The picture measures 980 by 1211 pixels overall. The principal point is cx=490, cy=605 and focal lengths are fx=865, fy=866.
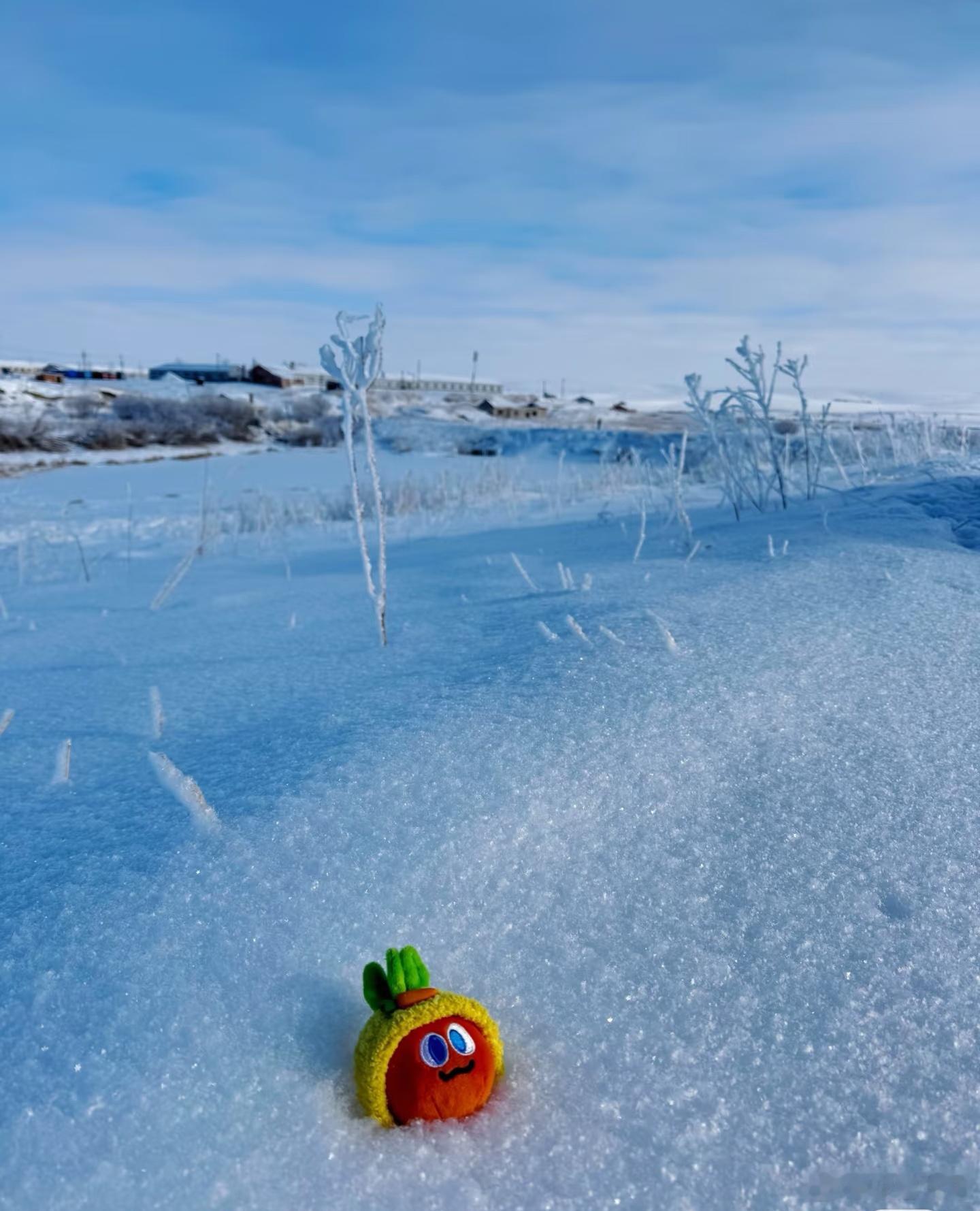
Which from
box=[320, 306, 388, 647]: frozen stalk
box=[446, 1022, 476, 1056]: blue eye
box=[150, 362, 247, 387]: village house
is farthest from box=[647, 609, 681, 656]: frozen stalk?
box=[150, 362, 247, 387]: village house

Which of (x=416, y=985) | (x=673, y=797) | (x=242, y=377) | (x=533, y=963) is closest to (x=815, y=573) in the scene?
(x=673, y=797)

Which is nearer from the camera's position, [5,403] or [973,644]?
[973,644]

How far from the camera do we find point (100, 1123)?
88 cm

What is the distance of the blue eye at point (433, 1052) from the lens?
0.90m

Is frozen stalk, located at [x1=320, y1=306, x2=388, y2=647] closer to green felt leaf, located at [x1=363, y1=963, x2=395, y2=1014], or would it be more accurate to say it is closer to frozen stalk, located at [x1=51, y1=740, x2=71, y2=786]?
frozen stalk, located at [x1=51, y1=740, x2=71, y2=786]

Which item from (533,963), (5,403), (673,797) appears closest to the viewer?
(533,963)

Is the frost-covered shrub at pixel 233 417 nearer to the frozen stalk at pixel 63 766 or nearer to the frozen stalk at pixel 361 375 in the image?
the frozen stalk at pixel 361 375

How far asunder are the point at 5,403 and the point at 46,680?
2585cm

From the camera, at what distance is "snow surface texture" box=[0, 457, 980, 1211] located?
2.83ft

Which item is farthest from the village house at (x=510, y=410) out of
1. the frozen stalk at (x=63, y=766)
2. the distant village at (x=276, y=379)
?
the frozen stalk at (x=63, y=766)

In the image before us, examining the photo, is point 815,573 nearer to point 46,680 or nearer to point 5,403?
point 46,680

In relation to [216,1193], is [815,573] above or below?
above

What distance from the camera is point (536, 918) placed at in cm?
115

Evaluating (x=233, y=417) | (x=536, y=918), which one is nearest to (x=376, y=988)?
(x=536, y=918)
